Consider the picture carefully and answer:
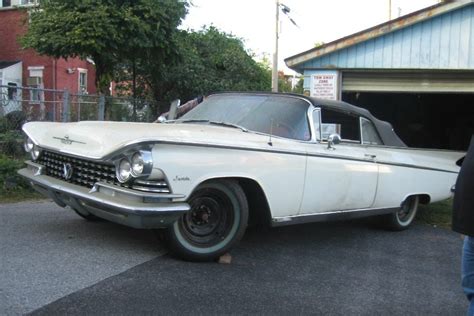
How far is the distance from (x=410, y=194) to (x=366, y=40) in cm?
454

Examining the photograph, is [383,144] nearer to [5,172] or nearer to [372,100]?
[5,172]

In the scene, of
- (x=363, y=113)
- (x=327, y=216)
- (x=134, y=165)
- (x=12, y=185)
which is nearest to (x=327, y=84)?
(x=363, y=113)

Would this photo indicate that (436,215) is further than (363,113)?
Yes

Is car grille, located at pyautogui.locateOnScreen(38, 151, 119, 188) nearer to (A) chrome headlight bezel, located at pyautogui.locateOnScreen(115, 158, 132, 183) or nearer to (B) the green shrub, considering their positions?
(A) chrome headlight bezel, located at pyautogui.locateOnScreen(115, 158, 132, 183)

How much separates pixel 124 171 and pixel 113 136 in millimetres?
308

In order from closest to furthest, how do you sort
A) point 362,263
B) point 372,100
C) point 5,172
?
1. point 362,263
2. point 5,172
3. point 372,100

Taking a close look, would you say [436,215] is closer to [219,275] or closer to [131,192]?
[219,275]

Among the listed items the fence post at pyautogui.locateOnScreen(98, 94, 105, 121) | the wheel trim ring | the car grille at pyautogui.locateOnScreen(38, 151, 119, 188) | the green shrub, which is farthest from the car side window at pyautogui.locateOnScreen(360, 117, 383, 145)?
the fence post at pyautogui.locateOnScreen(98, 94, 105, 121)

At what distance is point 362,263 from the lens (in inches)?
198

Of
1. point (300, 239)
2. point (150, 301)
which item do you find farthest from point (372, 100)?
point (150, 301)

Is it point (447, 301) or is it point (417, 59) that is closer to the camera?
point (447, 301)

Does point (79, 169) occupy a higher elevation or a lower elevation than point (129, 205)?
higher

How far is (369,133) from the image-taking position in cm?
636

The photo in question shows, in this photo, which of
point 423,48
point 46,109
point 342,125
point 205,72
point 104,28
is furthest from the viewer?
point 205,72
